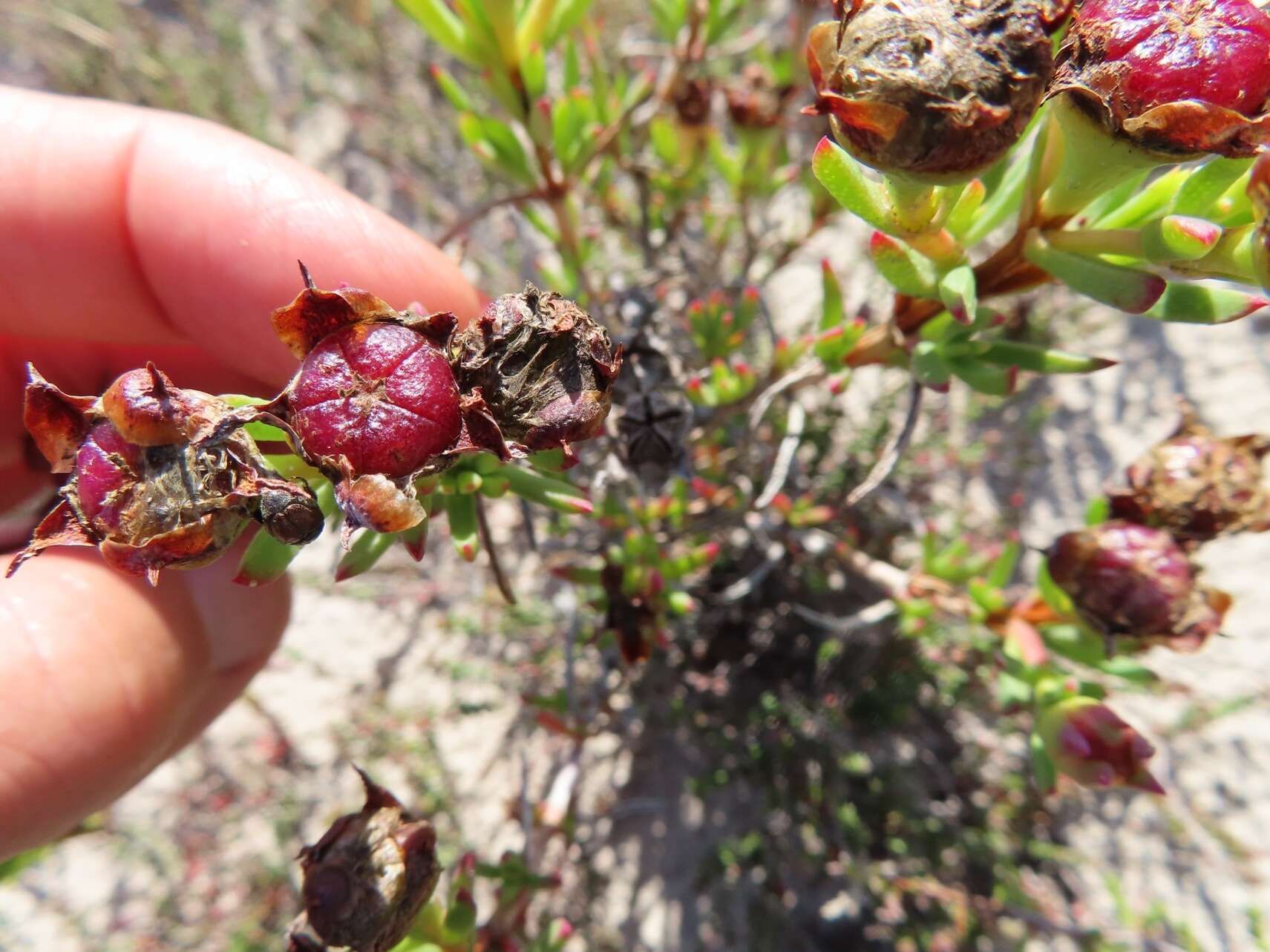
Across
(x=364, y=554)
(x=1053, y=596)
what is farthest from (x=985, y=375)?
(x=364, y=554)

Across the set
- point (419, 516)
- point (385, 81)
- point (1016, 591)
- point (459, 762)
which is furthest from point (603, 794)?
point (385, 81)

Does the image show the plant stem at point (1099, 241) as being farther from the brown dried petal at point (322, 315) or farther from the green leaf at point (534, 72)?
the green leaf at point (534, 72)

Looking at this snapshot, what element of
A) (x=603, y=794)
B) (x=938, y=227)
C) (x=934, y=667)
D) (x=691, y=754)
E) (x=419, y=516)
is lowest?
(x=603, y=794)

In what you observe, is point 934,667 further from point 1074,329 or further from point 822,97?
point 822,97

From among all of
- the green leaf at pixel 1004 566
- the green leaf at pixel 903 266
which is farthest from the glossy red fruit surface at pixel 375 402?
the green leaf at pixel 1004 566

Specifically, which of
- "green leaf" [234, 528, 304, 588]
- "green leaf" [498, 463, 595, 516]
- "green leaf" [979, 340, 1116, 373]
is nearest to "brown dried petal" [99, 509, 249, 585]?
"green leaf" [234, 528, 304, 588]

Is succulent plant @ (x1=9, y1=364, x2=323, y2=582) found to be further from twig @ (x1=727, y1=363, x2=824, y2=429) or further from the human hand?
twig @ (x1=727, y1=363, x2=824, y2=429)
